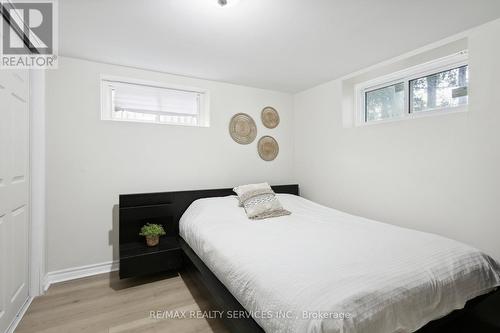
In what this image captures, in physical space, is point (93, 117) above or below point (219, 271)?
above

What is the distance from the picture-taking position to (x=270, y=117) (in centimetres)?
360

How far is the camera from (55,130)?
2.39m

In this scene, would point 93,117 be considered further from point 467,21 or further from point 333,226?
point 467,21

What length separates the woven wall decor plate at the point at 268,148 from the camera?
3.53m

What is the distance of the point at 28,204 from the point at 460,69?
4027 millimetres

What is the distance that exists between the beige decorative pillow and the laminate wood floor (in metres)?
0.90

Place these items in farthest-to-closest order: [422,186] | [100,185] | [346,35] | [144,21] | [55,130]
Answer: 1. [100,185]
2. [55,130]
3. [422,186]
4. [346,35]
5. [144,21]

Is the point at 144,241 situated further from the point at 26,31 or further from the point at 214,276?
the point at 26,31

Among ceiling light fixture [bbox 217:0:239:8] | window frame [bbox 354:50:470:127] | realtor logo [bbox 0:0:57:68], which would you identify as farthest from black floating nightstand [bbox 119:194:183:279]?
window frame [bbox 354:50:470:127]

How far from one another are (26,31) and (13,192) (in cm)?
126

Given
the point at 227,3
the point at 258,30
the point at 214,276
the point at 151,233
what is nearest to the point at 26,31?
the point at 227,3

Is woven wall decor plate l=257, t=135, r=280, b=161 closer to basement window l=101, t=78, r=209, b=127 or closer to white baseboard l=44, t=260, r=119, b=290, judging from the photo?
basement window l=101, t=78, r=209, b=127

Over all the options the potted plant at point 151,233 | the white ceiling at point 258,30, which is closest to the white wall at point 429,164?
the white ceiling at point 258,30

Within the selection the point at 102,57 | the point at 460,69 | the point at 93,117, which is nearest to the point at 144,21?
the point at 102,57
